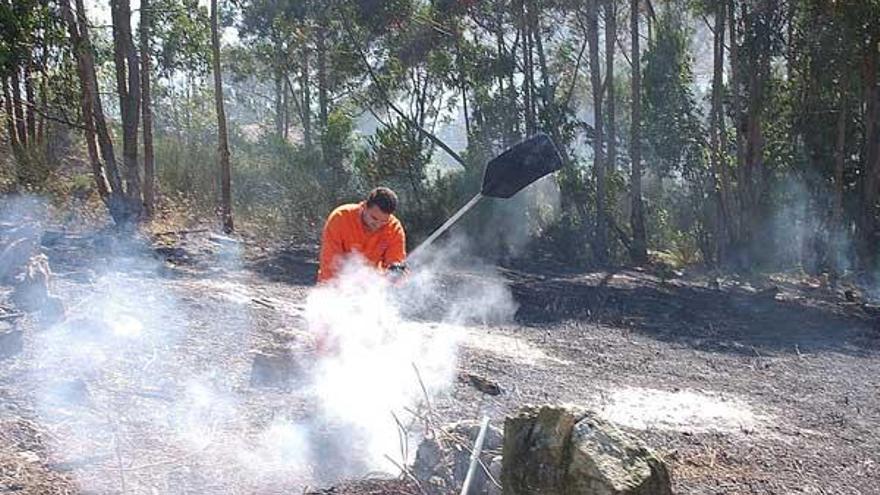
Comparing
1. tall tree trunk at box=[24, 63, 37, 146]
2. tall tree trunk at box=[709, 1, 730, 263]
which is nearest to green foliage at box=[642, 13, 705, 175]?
tall tree trunk at box=[709, 1, 730, 263]

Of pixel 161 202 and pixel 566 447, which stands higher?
pixel 161 202

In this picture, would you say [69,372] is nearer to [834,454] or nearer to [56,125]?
[834,454]

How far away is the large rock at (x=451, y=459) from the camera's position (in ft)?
11.3

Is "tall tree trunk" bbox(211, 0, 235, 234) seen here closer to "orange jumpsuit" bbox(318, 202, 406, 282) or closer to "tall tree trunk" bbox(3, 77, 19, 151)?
"tall tree trunk" bbox(3, 77, 19, 151)

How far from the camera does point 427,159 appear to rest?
14500 mm

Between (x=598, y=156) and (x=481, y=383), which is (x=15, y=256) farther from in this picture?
(x=598, y=156)

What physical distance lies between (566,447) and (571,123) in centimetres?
1220

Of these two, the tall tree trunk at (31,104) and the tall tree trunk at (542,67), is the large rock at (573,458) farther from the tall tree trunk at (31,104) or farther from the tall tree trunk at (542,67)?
A: the tall tree trunk at (542,67)

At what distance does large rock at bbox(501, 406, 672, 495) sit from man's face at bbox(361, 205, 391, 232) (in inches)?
91.6

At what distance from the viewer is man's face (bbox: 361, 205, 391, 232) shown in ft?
17.2

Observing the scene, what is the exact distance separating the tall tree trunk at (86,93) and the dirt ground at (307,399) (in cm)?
124

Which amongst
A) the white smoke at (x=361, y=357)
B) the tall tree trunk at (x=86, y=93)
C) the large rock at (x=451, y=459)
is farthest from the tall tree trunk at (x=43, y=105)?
the large rock at (x=451, y=459)

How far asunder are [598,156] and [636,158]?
1.85 ft

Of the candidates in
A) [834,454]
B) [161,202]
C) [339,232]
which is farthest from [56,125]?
[834,454]
